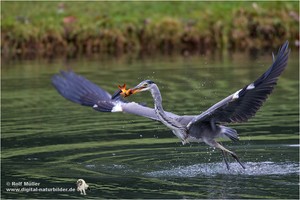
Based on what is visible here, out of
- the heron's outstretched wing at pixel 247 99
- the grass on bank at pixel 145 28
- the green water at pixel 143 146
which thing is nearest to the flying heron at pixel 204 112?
the heron's outstretched wing at pixel 247 99

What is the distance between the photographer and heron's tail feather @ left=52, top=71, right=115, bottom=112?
1267 cm

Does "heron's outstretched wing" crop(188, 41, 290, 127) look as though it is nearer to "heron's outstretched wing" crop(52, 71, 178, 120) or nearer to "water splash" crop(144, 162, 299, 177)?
"water splash" crop(144, 162, 299, 177)

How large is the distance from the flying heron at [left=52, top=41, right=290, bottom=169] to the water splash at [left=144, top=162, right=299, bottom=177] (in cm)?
14

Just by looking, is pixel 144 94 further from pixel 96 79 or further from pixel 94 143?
pixel 94 143

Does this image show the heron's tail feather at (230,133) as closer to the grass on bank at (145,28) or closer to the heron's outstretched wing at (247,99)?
the heron's outstretched wing at (247,99)

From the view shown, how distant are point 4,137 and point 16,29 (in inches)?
564

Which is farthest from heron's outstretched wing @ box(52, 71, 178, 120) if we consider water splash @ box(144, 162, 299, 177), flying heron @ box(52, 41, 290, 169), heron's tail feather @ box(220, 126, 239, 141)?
heron's tail feather @ box(220, 126, 239, 141)

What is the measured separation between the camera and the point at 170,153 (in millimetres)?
12961

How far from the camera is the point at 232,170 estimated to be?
1177 centimetres

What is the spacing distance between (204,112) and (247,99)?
0.58m

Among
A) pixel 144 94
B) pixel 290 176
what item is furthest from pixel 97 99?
pixel 144 94

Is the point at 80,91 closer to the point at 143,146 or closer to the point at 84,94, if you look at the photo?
the point at 84,94

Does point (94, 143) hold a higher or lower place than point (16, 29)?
lower

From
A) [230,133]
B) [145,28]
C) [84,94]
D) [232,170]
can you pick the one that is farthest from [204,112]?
[145,28]
